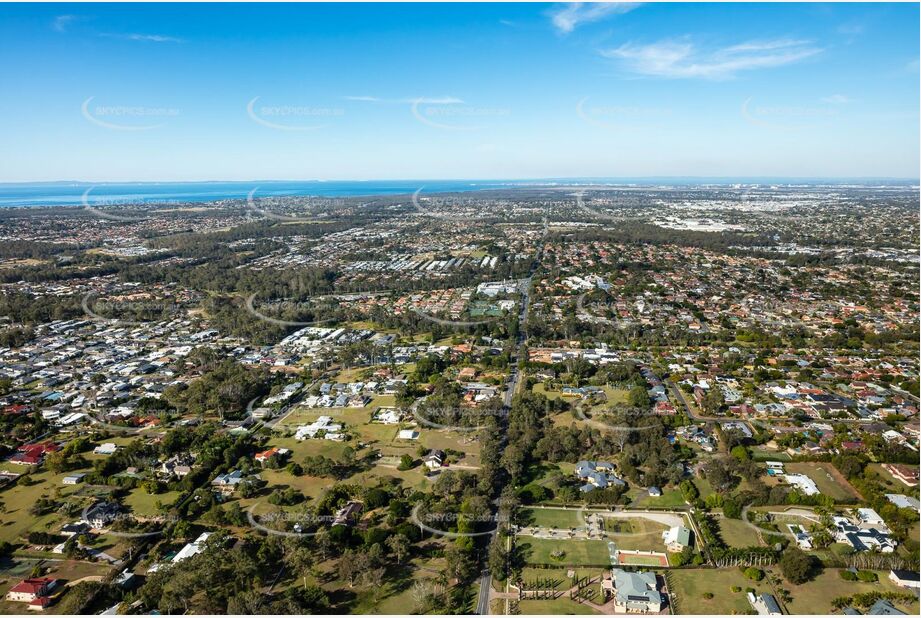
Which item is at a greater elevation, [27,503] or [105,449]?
[105,449]

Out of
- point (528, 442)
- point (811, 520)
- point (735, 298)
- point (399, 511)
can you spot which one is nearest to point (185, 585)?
point (399, 511)

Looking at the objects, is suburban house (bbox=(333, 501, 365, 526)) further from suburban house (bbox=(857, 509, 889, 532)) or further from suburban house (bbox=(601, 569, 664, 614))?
suburban house (bbox=(857, 509, 889, 532))

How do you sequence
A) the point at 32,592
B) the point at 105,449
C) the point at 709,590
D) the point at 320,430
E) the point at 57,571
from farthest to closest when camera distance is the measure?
the point at 320,430, the point at 105,449, the point at 57,571, the point at 709,590, the point at 32,592

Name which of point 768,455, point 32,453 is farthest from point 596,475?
point 32,453

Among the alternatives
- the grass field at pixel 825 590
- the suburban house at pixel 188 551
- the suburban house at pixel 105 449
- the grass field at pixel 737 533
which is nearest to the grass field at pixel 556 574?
the grass field at pixel 737 533

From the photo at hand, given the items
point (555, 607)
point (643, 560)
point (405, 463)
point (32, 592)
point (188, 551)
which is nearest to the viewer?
point (555, 607)

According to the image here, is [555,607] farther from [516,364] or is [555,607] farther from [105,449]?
[105,449]

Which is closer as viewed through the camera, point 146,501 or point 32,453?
point 146,501
